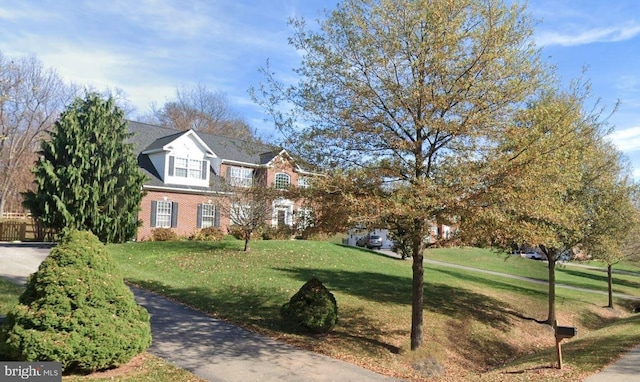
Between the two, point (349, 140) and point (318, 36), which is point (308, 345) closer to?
point (349, 140)

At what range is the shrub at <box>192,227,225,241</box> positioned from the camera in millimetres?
25594

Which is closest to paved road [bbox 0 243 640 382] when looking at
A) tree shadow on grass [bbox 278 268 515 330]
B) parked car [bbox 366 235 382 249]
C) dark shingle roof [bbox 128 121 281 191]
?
tree shadow on grass [bbox 278 268 515 330]

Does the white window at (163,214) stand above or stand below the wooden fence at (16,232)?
above

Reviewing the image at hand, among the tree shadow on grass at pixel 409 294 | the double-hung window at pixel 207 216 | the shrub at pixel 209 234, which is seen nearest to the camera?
the tree shadow on grass at pixel 409 294

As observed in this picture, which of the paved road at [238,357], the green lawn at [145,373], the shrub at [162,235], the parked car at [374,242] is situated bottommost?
the paved road at [238,357]

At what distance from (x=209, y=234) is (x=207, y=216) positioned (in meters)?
2.09

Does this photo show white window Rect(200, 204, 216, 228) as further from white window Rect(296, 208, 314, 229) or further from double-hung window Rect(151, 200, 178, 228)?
white window Rect(296, 208, 314, 229)

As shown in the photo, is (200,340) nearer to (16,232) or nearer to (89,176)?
(89,176)

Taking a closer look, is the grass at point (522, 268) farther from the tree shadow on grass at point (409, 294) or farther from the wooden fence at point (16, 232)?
the wooden fence at point (16, 232)

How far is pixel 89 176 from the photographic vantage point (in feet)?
65.8

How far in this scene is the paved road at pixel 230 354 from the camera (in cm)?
747

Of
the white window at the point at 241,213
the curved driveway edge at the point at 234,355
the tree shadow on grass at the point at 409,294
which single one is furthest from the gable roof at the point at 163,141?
the curved driveway edge at the point at 234,355

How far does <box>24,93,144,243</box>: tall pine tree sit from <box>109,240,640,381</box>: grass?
1.78 meters

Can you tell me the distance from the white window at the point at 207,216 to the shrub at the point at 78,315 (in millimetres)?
20436
